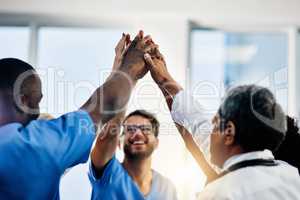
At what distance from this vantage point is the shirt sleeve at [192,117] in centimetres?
157

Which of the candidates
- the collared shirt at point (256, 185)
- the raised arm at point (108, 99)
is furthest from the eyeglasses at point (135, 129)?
the collared shirt at point (256, 185)

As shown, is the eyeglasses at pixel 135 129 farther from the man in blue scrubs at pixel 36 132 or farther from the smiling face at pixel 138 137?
the man in blue scrubs at pixel 36 132

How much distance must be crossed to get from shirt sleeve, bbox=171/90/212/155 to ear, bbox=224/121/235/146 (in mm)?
267

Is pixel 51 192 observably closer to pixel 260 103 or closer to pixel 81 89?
pixel 260 103

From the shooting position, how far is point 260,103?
123 centimetres

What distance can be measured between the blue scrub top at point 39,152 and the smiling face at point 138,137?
4.07ft

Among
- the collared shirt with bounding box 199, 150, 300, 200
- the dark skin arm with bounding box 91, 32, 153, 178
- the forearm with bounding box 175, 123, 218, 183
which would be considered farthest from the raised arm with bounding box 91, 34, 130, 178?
the collared shirt with bounding box 199, 150, 300, 200

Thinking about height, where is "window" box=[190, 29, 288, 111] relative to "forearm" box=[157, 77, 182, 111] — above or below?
above

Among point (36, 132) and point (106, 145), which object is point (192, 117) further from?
point (36, 132)

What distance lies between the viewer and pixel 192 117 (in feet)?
5.29

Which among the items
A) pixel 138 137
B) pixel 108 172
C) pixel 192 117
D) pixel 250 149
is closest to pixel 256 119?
pixel 250 149

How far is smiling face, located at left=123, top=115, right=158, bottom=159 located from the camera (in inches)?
102

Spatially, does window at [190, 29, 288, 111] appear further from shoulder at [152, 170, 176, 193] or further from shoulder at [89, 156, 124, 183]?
shoulder at [89, 156, 124, 183]

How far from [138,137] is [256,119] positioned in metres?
1.40
